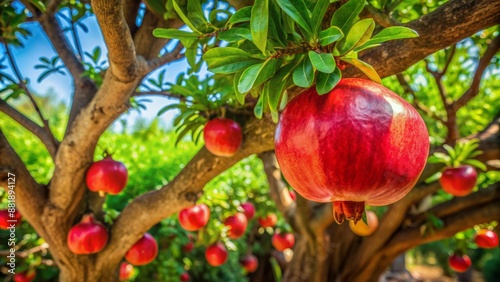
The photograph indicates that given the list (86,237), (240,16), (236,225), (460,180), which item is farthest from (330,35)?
(236,225)

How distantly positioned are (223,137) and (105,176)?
58cm

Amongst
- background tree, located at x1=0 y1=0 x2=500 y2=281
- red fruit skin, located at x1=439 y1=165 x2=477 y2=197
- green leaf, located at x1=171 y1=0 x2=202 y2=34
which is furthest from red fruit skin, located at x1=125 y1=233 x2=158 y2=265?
red fruit skin, located at x1=439 y1=165 x2=477 y2=197

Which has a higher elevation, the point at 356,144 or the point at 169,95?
the point at 356,144

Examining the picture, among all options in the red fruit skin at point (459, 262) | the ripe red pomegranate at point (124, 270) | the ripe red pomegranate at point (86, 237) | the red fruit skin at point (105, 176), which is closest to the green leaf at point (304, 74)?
the red fruit skin at point (105, 176)

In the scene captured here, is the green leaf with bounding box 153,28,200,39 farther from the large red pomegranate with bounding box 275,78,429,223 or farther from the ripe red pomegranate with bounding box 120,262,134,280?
the ripe red pomegranate with bounding box 120,262,134,280

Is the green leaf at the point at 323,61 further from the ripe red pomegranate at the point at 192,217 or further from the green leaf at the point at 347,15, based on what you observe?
the ripe red pomegranate at the point at 192,217

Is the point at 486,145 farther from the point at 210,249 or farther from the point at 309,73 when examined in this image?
the point at 309,73

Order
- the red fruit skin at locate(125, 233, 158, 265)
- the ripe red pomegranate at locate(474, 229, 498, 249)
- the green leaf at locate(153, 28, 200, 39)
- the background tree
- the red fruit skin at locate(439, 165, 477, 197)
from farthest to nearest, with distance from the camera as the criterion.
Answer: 1. the ripe red pomegranate at locate(474, 229, 498, 249)
2. the red fruit skin at locate(439, 165, 477, 197)
3. the red fruit skin at locate(125, 233, 158, 265)
4. the background tree
5. the green leaf at locate(153, 28, 200, 39)

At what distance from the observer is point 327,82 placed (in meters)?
0.68

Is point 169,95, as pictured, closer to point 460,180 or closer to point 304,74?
point 304,74

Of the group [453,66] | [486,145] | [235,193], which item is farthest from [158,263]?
[453,66]

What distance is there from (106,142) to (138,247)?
233 cm

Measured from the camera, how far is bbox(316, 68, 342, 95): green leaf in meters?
0.66

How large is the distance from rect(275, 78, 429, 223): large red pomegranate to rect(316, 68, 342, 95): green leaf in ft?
0.05
